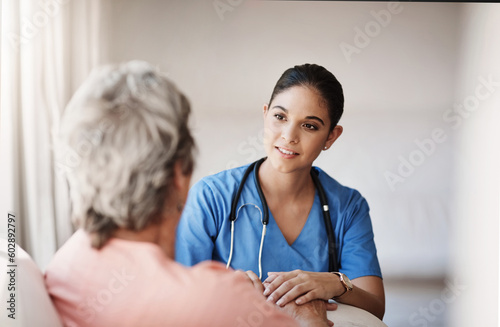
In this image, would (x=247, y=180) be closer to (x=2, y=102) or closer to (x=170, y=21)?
(x=170, y=21)

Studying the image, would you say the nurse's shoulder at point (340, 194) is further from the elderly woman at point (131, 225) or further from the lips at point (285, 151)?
the elderly woman at point (131, 225)

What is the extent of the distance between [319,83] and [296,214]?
36 centimetres

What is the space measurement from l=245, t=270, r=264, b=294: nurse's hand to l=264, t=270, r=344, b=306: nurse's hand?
0.05 feet

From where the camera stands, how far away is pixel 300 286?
1.27 meters

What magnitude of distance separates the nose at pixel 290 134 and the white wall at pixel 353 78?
82 mm

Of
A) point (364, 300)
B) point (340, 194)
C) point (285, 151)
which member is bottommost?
point (364, 300)

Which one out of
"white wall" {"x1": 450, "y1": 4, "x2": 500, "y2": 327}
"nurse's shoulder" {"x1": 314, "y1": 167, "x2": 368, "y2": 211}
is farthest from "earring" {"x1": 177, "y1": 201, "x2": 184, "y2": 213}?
"white wall" {"x1": 450, "y1": 4, "x2": 500, "y2": 327}

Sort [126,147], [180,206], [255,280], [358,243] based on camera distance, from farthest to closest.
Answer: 1. [358,243]
2. [255,280]
3. [180,206]
4. [126,147]

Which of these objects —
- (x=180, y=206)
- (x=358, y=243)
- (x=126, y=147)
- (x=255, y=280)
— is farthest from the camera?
(x=358, y=243)

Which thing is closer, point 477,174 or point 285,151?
point 285,151

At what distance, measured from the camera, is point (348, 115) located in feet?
4.44

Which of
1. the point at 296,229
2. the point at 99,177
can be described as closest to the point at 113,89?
the point at 99,177

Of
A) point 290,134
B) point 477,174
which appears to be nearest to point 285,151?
point 290,134

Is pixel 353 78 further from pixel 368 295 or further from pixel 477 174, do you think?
pixel 368 295
